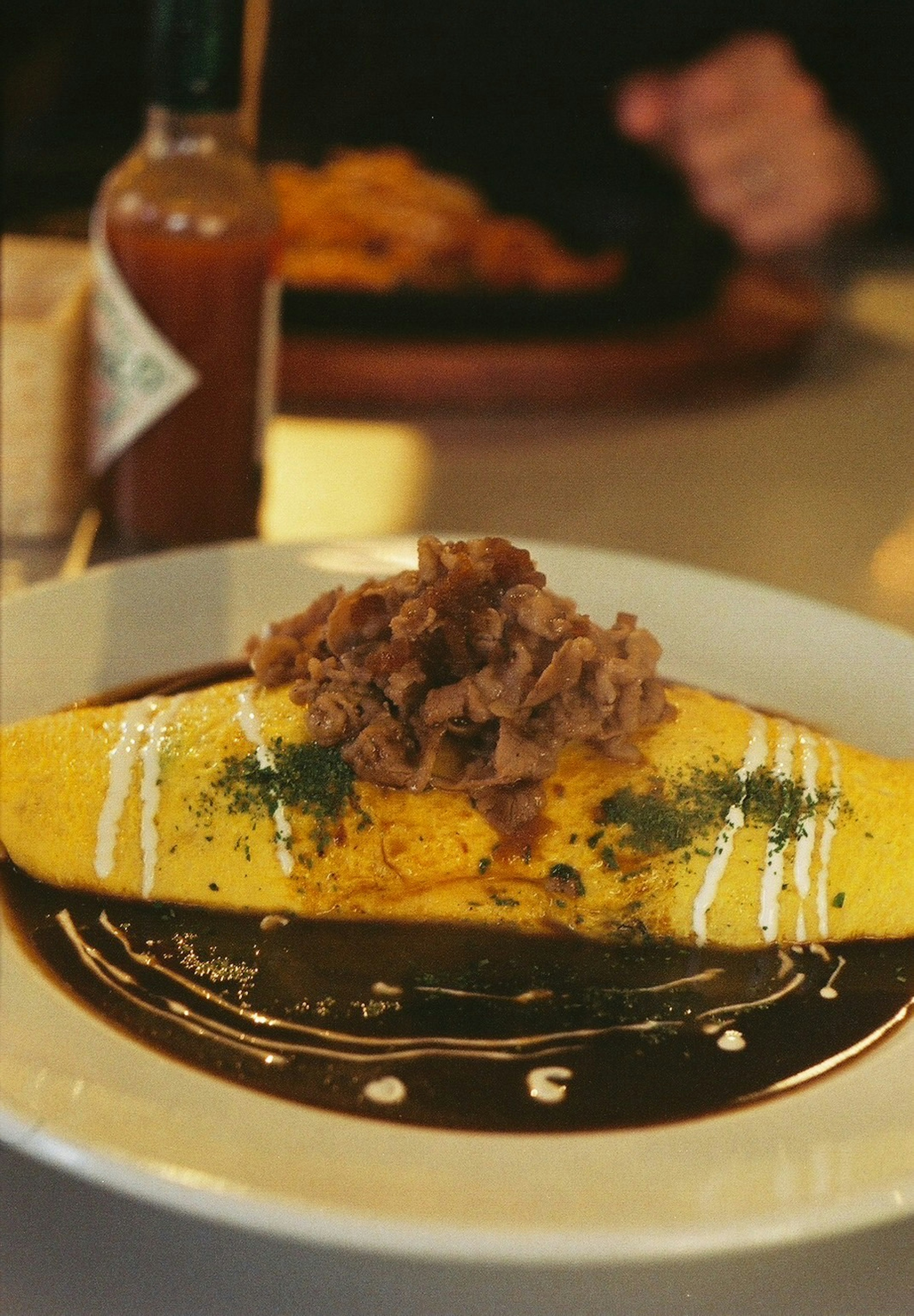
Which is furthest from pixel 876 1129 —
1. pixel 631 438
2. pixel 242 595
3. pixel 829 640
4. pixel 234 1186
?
pixel 631 438

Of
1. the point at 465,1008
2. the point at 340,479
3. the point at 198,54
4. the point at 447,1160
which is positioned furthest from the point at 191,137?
→ the point at 447,1160

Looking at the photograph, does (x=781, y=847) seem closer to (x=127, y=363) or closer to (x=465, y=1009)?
(x=465, y=1009)

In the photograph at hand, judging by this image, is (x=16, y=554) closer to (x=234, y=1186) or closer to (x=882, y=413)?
(x=234, y=1186)

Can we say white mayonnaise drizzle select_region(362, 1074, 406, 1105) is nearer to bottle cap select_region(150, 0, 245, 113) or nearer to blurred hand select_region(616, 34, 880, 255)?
bottle cap select_region(150, 0, 245, 113)

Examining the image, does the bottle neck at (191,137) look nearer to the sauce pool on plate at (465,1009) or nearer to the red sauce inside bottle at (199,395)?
the red sauce inside bottle at (199,395)

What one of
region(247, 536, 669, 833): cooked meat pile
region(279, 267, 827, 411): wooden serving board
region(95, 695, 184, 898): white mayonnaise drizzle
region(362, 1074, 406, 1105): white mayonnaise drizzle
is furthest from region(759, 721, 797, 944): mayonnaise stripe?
region(279, 267, 827, 411): wooden serving board

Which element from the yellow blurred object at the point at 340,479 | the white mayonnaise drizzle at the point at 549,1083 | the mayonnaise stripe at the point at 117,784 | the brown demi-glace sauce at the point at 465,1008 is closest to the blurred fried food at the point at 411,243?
the yellow blurred object at the point at 340,479
